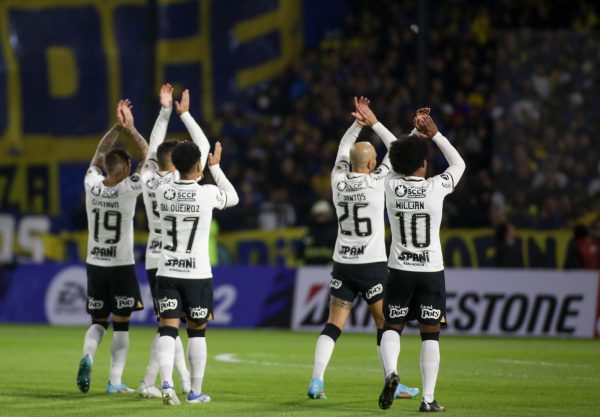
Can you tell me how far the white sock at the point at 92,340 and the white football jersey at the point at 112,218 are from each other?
62 centimetres

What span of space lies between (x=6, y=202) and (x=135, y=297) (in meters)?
19.6

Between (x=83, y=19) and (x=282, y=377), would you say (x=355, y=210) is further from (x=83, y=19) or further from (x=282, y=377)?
(x=83, y=19)

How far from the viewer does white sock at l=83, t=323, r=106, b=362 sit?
12.3 meters

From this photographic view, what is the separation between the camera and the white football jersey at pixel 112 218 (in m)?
12.5

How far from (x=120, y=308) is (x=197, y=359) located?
1.45 m

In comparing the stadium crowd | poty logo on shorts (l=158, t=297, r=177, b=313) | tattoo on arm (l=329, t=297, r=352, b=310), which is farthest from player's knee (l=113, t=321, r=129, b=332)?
the stadium crowd

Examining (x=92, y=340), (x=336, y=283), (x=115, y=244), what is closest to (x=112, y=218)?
(x=115, y=244)

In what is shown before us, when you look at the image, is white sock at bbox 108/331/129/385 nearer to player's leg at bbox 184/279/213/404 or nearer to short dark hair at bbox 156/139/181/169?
player's leg at bbox 184/279/213/404

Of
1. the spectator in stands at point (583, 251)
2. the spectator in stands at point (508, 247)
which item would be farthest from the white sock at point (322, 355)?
the spectator in stands at point (583, 251)

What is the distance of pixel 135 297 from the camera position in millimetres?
12578

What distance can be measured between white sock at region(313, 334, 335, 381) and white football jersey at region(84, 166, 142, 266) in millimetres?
2038

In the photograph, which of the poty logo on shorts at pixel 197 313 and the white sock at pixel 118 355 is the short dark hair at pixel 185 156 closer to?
the poty logo on shorts at pixel 197 313

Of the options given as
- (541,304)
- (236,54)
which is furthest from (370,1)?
(541,304)

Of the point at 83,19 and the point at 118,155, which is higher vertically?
the point at 83,19
